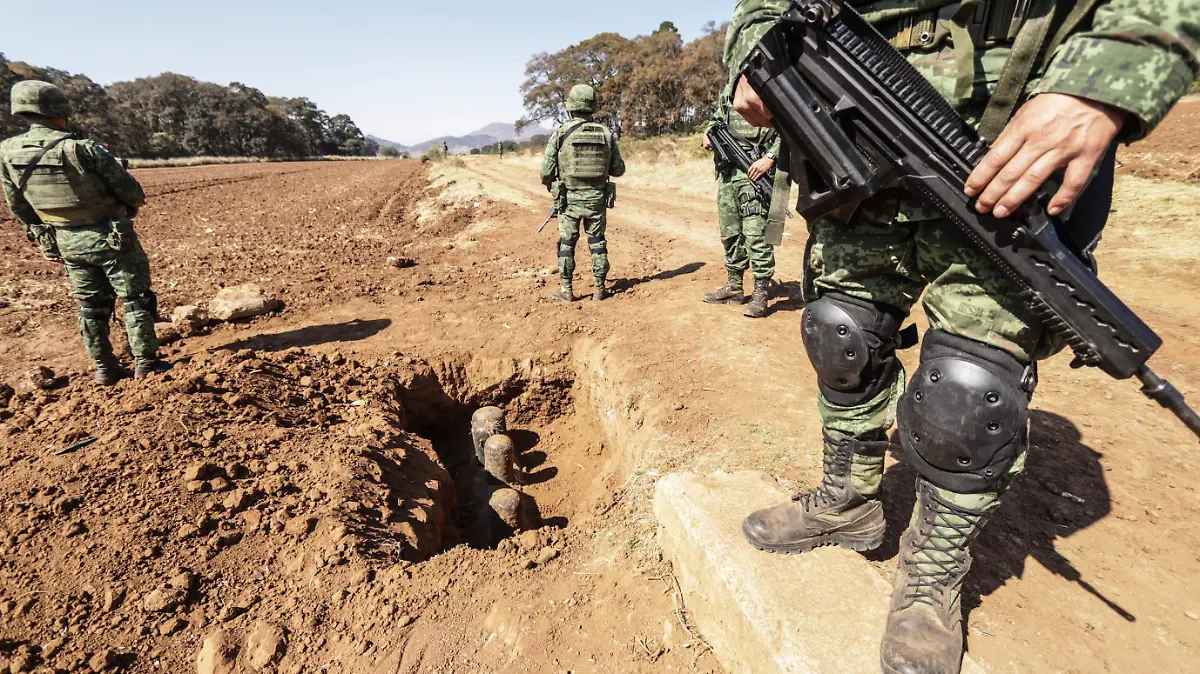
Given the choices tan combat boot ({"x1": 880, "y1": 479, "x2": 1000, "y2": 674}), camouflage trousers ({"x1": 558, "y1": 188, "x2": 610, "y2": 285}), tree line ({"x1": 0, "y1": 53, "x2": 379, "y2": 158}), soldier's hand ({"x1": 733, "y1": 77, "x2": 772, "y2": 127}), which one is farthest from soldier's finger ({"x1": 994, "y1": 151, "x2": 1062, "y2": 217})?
tree line ({"x1": 0, "y1": 53, "x2": 379, "y2": 158})

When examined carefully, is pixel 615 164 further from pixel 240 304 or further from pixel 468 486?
pixel 240 304

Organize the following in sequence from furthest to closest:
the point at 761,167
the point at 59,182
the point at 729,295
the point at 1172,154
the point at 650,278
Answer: the point at 1172,154 → the point at 650,278 → the point at 729,295 → the point at 761,167 → the point at 59,182

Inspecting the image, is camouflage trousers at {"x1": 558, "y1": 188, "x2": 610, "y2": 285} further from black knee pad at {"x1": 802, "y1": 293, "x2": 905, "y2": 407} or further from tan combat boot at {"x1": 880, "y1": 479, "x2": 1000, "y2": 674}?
tan combat boot at {"x1": 880, "y1": 479, "x2": 1000, "y2": 674}

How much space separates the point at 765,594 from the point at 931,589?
47 cm

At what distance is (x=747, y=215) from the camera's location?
4.75 metres

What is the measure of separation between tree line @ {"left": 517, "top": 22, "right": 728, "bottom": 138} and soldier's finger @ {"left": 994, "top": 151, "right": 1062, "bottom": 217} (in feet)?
81.9

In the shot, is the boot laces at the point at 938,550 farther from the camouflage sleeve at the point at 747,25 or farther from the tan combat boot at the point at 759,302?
the tan combat boot at the point at 759,302

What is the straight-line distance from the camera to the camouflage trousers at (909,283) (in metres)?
1.35

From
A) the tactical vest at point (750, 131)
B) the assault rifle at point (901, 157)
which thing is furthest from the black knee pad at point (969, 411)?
the tactical vest at point (750, 131)

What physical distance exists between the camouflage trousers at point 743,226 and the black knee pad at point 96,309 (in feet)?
16.3

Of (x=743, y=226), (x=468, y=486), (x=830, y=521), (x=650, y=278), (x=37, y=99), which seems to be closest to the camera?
(x=830, y=521)

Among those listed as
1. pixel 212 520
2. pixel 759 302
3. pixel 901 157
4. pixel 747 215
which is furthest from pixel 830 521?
pixel 747 215

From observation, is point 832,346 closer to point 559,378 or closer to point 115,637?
point 115,637

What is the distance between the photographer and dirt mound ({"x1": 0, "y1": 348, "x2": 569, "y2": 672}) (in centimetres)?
200
